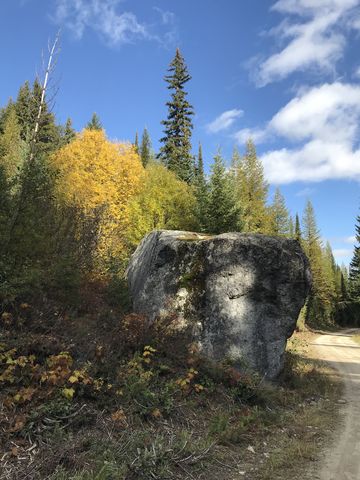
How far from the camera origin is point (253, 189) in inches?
1309

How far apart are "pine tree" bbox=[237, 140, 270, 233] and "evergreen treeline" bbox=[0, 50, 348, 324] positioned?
0.27 feet

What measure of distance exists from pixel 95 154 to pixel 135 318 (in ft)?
73.9

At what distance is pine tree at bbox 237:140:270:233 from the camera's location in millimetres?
31641

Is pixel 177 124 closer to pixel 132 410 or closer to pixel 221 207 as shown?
pixel 221 207

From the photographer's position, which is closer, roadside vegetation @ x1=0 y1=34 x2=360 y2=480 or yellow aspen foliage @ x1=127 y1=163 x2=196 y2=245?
roadside vegetation @ x1=0 y1=34 x2=360 y2=480

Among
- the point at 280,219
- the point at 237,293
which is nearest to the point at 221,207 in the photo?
the point at 237,293

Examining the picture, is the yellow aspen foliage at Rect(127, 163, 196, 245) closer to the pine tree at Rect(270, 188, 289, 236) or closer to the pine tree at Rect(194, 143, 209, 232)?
the pine tree at Rect(194, 143, 209, 232)

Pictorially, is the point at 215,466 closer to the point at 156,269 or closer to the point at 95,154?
the point at 156,269

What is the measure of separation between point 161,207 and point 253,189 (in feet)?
35.0

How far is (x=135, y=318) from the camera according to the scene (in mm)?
9539

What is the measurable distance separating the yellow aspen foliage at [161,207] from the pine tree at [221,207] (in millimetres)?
1472

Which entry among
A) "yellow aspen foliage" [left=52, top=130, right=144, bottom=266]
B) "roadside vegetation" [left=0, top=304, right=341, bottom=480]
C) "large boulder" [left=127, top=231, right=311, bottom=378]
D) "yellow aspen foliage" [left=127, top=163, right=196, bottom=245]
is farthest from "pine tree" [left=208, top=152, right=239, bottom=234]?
"roadside vegetation" [left=0, top=304, right=341, bottom=480]

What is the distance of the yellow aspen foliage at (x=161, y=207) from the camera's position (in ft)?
81.7

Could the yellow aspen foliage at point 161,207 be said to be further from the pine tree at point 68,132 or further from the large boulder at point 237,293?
the pine tree at point 68,132
